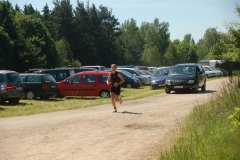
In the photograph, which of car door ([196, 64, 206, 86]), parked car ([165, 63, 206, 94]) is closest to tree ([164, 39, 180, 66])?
car door ([196, 64, 206, 86])

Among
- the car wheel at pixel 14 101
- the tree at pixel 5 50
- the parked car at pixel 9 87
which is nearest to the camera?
the parked car at pixel 9 87

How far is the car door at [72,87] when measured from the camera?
2462 centimetres

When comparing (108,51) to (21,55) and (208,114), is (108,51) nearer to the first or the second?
(21,55)

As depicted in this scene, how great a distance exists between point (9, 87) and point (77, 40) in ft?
205

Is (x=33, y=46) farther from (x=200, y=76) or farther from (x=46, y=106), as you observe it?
(x=46, y=106)

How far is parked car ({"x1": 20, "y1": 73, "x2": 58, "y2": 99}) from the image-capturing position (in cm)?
2438

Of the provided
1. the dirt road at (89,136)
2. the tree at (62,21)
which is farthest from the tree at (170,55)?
the dirt road at (89,136)

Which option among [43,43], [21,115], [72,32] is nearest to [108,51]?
[72,32]

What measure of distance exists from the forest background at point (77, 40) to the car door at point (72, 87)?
32.9 feet

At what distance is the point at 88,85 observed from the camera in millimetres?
24234

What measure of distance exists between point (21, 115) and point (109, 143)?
7497 mm

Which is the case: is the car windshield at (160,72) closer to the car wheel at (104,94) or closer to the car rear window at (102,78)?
the car rear window at (102,78)

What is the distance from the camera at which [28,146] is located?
29.9 feet

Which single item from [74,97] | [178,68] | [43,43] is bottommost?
[74,97]
